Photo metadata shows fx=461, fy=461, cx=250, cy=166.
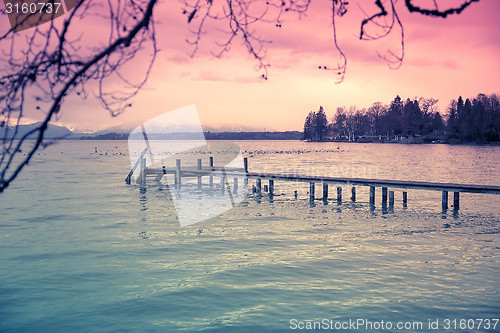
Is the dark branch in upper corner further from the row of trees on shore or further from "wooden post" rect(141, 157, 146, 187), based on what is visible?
the row of trees on shore

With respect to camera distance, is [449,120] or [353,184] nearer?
[353,184]

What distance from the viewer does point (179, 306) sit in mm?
11211

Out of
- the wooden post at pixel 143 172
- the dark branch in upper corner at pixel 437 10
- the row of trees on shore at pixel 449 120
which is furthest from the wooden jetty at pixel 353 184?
the row of trees on shore at pixel 449 120

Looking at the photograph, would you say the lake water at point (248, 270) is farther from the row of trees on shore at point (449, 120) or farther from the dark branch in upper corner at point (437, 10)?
the row of trees on shore at point (449, 120)

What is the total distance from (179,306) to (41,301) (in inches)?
→ 143

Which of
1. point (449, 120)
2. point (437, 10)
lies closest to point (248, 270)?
point (437, 10)

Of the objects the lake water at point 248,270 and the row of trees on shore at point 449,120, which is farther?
the row of trees on shore at point 449,120

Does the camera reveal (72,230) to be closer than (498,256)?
No

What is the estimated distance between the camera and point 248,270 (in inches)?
553

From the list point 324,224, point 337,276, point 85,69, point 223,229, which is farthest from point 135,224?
point 85,69

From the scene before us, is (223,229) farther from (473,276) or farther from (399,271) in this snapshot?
(473,276)

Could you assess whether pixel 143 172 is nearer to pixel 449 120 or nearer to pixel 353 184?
pixel 353 184

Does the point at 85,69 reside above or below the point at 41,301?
above

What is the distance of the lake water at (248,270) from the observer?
10539 mm
